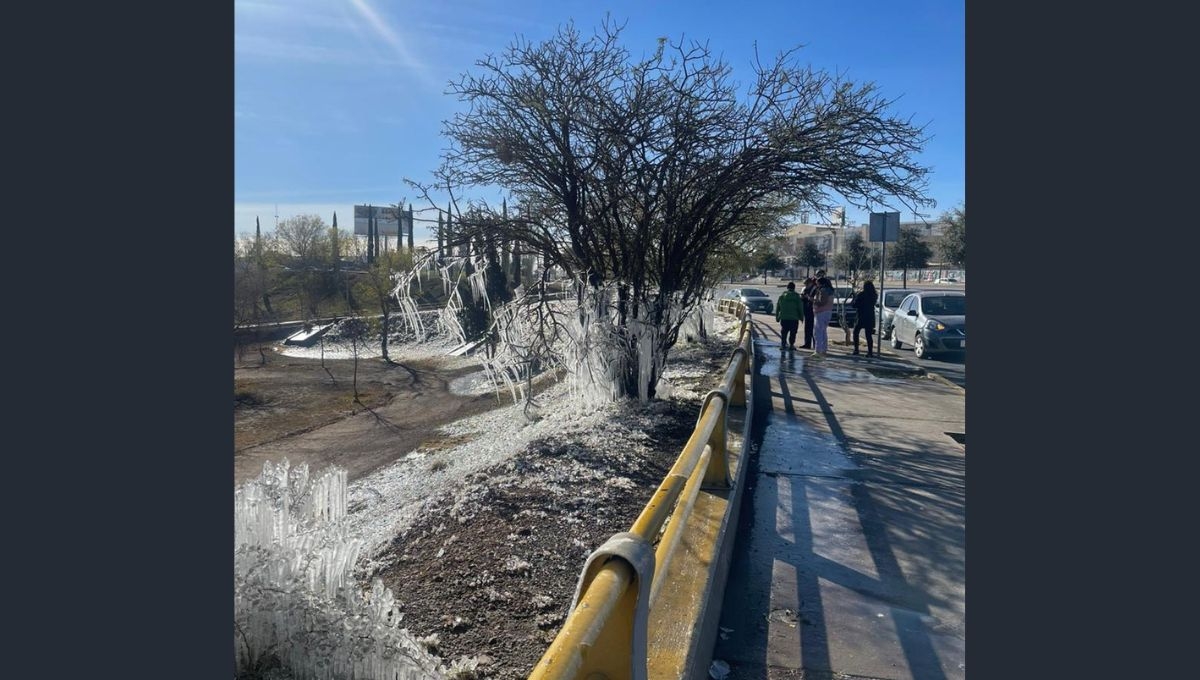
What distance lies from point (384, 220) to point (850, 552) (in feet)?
30.6

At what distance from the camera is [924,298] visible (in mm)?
19031

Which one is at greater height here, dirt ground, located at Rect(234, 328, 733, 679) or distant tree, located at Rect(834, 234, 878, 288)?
distant tree, located at Rect(834, 234, 878, 288)

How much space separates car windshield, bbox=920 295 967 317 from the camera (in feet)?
60.2

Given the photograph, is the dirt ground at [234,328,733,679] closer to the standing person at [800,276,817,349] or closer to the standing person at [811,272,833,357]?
the standing person at [811,272,833,357]

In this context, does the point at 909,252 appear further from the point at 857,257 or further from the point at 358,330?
the point at 358,330

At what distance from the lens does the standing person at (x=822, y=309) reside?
52.7 feet

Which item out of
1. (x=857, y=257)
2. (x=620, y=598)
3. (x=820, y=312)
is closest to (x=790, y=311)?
(x=820, y=312)

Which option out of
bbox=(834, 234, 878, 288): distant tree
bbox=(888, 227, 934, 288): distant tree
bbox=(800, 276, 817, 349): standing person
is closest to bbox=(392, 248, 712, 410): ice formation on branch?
bbox=(800, 276, 817, 349): standing person

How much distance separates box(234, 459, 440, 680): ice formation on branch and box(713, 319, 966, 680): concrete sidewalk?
1.55 m

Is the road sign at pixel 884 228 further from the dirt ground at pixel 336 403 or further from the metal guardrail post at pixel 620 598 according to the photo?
the metal guardrail post at pixel 620 598

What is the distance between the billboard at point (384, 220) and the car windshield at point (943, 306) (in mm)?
12554

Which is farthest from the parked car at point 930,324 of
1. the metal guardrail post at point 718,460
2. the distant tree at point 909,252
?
the distant tree at point 909,252

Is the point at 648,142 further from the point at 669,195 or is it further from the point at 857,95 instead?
the point at 857,95

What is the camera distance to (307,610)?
3.06m
